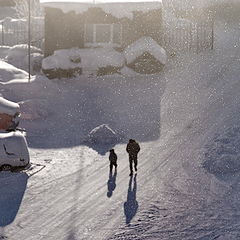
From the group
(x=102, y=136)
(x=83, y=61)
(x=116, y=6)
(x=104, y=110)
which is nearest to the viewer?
(x=102, y=136)

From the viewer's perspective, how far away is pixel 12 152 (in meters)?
18.5

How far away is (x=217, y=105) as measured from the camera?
26.8 meters

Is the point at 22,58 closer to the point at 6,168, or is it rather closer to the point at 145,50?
the point at 145,50

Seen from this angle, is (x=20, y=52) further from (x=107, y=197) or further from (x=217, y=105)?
(x=107, y=197)

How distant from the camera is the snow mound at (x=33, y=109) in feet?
85.4

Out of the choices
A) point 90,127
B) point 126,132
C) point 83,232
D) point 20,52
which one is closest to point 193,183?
point 83,232

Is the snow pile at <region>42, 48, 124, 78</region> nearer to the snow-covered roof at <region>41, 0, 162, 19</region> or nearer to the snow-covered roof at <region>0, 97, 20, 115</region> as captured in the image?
the snow-covered roof at <region>41, 0, 162, 19</region>

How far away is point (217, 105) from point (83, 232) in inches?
596

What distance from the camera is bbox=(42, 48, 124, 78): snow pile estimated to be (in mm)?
32500

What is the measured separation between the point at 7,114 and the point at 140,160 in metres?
6.61

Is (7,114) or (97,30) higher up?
(97,30)

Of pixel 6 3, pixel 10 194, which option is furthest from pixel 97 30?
pixel 6 3

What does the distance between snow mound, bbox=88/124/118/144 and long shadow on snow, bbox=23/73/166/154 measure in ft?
1.19

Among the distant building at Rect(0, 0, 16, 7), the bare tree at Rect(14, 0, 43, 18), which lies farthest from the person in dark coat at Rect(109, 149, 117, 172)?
the distant building at Rect(0, 0, 16, 7)
